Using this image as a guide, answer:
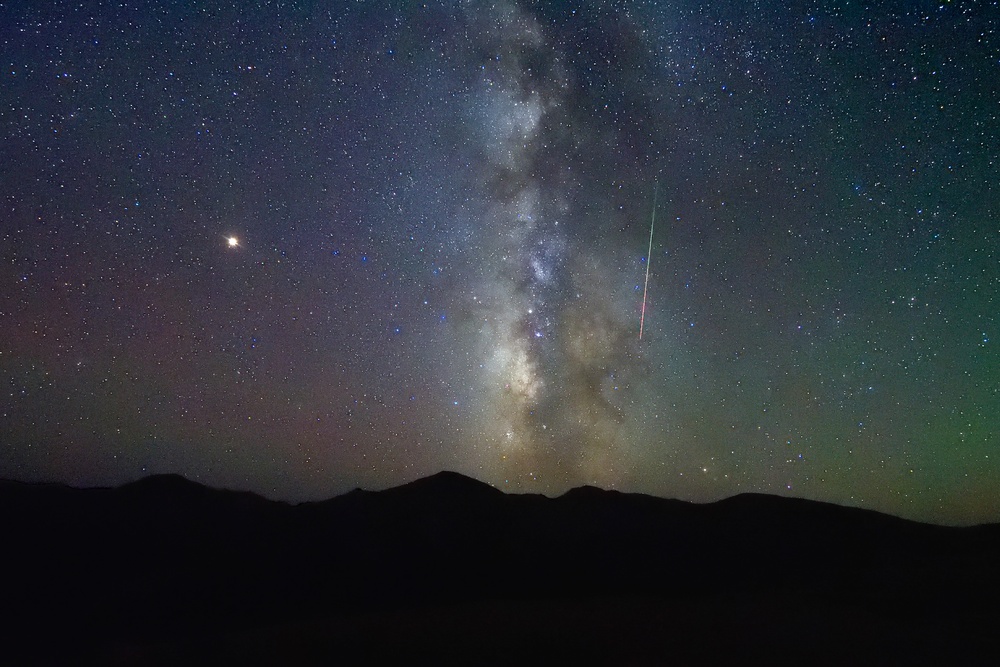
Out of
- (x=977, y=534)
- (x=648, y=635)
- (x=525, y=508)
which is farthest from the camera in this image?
(x=525, y=508)

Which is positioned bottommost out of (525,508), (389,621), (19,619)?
(19,619)

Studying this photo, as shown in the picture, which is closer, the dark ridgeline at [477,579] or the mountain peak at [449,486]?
the dark ridgeline at [477,579]

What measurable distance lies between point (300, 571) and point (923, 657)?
37.3 ft

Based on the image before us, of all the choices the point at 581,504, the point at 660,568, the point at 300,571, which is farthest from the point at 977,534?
the point at 300,571

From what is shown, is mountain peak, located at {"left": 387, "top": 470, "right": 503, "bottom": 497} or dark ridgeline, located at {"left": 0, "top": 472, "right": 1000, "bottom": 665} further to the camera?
mountain peak, located at {"left": 387, "top": 470, "right": 503, "bottom": 497}

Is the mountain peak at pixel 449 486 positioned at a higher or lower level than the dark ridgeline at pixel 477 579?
higher

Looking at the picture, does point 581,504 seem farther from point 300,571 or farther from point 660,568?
point 300,571

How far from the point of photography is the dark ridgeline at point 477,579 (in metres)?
7.09

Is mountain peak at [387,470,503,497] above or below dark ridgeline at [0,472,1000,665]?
above

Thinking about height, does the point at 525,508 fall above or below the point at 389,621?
above

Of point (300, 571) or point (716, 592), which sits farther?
point (300, 571)

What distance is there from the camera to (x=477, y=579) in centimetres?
1230

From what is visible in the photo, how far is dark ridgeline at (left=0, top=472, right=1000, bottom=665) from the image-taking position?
279 inches

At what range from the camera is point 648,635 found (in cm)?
737
